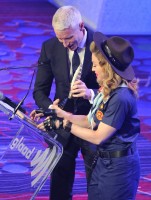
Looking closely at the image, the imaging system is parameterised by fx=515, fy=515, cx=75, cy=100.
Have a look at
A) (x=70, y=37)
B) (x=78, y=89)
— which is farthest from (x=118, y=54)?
(x=70, y=37)

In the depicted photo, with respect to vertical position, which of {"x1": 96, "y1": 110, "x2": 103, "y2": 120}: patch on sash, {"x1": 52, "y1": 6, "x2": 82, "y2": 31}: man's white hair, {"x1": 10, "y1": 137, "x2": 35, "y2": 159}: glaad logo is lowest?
{"x1": 10, "y1": 137, "x2": 35, "y2": 159}: glaad logo

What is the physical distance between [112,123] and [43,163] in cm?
39

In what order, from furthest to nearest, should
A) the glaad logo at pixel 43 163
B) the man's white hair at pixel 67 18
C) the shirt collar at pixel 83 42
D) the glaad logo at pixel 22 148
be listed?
the shirt collar at pixel 83 42 < the man's white hair at pixel 67 18 < the glaad logo at pixel 22 148 < the glaad logo at pixel 43 163

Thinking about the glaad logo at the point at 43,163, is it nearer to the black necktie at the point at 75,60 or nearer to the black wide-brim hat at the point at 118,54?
the black wide-brim hat at the point at 118,54

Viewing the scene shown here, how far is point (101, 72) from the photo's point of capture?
247 centimetres

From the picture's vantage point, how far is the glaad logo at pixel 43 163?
2.31 meters

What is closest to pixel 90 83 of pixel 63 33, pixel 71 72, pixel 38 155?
pixel 71 72

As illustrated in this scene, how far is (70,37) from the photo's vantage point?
2.81 metres

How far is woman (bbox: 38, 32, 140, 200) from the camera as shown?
2.48 metres

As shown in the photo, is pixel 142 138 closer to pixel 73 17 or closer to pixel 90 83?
A: pixel 90 83

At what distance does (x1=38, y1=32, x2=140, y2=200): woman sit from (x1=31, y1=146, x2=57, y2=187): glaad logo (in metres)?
0.15

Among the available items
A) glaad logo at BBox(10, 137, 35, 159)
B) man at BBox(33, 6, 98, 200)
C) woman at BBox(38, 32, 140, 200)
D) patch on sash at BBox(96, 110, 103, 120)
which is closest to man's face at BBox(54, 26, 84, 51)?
man at BBox(33, 6, 98, 200)

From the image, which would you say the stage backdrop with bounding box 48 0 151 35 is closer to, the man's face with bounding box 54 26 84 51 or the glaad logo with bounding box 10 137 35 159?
the man's face with bounding box 54 26 84 51

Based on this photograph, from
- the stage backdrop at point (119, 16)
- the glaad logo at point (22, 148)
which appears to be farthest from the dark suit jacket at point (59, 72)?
the stage backdrop at point (119, 16)
